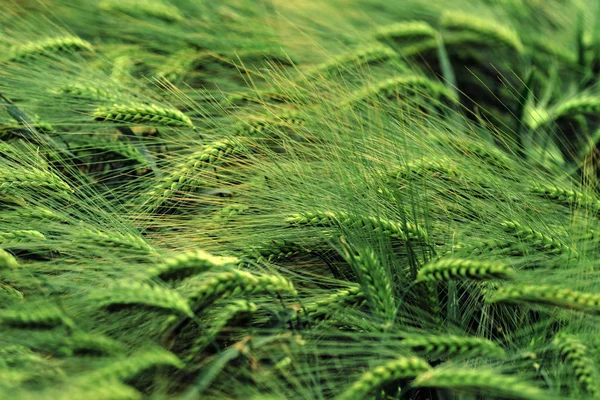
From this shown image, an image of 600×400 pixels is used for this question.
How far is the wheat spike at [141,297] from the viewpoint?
0.90m

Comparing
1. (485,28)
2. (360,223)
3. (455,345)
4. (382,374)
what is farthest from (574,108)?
(382,374)

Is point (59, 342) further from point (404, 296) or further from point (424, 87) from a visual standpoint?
point (424, 87)

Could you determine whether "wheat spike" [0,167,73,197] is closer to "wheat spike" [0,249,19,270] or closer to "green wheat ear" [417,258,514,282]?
"wheat spike" [0,249,19,270]

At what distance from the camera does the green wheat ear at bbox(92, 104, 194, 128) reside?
1.30 meters

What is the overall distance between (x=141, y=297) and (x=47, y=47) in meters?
0.87

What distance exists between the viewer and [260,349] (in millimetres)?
1014

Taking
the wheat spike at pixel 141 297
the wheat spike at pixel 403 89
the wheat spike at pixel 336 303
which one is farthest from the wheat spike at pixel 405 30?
the wheat spike at pixel 141 297

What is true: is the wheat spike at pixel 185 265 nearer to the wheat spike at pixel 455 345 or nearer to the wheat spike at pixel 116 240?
the wheat spike at pixel 116 240

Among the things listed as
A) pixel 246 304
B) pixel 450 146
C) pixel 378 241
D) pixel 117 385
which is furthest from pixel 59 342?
pixel 450 146

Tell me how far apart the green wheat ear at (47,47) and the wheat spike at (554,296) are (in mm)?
1089

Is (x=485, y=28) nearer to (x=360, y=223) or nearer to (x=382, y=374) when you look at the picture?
(x=360, y=223)

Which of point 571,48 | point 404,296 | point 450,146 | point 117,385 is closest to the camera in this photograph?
point 117,385

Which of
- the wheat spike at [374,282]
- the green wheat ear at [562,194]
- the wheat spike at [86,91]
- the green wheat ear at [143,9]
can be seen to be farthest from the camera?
the green wheat ear at [143,9]

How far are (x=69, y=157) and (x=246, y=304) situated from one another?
64 centimetres
